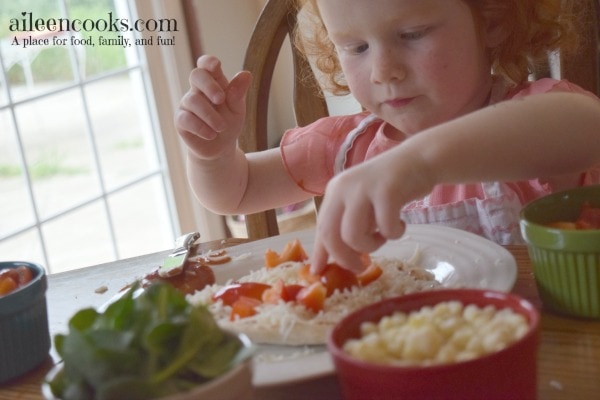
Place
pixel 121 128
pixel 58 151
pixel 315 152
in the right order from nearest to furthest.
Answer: pixel 315 152 → pixel 121 128 → pixel 58 151

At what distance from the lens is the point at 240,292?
2.75 feet

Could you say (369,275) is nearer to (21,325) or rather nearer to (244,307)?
(244,307)

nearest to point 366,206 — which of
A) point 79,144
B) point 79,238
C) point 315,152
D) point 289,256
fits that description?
point 289,256

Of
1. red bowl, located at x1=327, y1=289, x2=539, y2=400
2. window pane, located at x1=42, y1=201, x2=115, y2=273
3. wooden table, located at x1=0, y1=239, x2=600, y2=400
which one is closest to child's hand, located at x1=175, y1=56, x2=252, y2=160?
wooden table, located at x1=0, y1=239, x2=600, y2=400

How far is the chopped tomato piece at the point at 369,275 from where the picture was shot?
0.81m

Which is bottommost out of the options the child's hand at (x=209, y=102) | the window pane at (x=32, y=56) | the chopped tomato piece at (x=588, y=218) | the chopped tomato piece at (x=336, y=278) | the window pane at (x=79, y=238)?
the window pane at (x=79, y=238)

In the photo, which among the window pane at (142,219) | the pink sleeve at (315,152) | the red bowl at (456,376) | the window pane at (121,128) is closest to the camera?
the red bowl at (456,376)

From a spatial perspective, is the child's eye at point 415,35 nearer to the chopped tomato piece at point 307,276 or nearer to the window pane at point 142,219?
the chopped tomato piece at point 307,276

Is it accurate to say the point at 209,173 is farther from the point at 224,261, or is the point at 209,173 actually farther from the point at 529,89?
the point at 529,89

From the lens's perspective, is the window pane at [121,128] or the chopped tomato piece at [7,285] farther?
the window pane at [121,128]

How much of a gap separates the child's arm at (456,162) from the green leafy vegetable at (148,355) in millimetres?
159

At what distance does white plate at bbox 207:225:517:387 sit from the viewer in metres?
0.65

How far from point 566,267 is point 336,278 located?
0.21 meters

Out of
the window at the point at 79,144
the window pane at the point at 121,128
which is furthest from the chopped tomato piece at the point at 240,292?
the window pane at the point at 121,128
